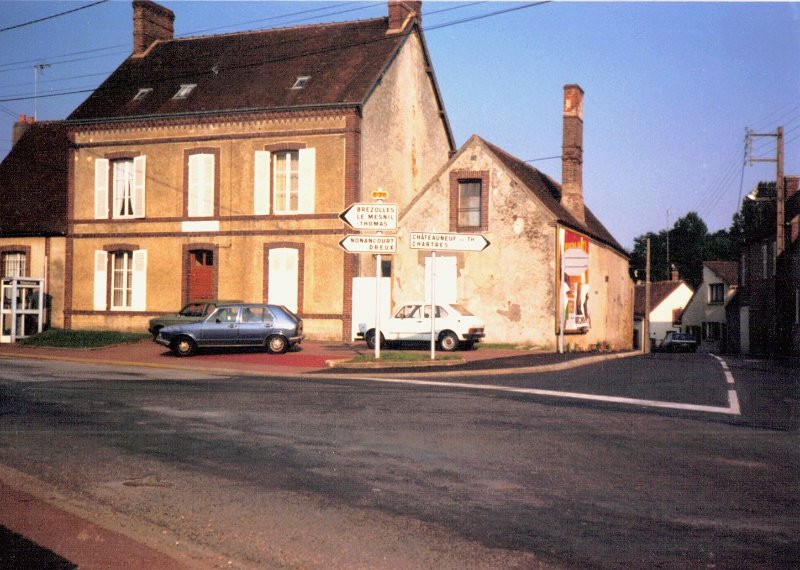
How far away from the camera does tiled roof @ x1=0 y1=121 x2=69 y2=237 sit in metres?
33.0

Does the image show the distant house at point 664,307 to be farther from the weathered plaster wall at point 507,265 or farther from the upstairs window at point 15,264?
the upstairs window at point 15,264

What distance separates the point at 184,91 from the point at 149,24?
603 centimetres

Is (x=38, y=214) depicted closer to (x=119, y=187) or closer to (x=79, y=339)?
(x=119, y=187)

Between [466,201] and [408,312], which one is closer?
[408,312]

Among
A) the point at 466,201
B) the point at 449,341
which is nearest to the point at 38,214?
the point at 466,201

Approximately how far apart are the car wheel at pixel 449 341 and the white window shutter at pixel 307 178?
7364mm

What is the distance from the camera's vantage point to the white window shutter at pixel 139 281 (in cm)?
3077

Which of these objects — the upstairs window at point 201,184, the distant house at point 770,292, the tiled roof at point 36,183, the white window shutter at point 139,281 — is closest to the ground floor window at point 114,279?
the white window shutter at point 139,281

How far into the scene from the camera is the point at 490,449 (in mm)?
8195

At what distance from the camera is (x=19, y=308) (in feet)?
91.7

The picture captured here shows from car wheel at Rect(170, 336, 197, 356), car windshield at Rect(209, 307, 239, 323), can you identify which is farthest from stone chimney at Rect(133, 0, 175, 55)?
car wheel at Rect(170, 336, 197, 356)

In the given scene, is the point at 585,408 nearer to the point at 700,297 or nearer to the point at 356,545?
the point at 356,545

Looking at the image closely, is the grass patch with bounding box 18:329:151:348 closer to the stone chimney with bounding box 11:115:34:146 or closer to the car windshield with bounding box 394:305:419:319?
the car windshield with bounding box 394:305:419:319

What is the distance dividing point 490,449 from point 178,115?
24987mm
